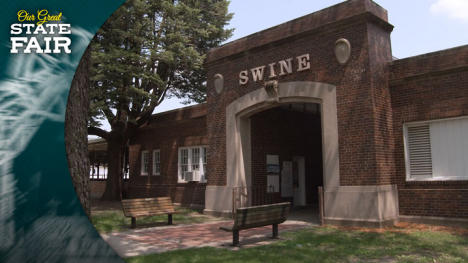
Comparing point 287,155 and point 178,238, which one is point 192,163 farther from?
point 178,238

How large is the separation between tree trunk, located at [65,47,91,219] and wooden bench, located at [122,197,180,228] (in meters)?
6.21

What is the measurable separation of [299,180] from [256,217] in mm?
9180

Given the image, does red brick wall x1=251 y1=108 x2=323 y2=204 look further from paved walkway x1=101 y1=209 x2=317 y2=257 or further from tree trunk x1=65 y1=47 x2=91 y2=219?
tree trunk x1=65 y1=47 x2=91 y2=219

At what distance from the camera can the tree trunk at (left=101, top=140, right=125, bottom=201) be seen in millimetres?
22578

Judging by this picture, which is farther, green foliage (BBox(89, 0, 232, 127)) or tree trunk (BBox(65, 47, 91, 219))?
green foliage (BBox(89, 0, 232, 127))

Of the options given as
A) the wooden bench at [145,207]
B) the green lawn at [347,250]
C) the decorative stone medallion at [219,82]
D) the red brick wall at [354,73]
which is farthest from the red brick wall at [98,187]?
the green lawn at [347,250]

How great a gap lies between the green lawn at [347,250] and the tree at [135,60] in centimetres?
1196

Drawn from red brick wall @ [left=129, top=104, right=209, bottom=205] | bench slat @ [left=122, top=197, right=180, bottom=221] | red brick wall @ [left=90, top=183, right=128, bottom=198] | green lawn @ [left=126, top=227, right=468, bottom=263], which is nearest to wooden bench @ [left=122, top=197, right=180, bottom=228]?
bench slat @ [left=122, top=197, right=180, bottom=221]

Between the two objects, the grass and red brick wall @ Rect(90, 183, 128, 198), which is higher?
red brick wall @ Rect(90, 183, 128, 198)

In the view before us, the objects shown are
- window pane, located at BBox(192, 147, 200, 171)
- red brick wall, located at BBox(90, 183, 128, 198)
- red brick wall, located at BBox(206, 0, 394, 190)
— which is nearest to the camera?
red brick wall, located at BBox(206, 0, 394, 190)

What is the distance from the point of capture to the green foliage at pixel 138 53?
18.6 metres

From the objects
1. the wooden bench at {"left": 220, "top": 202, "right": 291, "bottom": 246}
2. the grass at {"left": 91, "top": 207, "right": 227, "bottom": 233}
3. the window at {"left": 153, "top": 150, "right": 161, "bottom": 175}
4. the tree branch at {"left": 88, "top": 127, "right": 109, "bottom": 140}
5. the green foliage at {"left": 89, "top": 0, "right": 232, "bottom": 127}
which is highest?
the green foliage at {"left": 89, "top": 0, "right": 232, "bottom": 127}

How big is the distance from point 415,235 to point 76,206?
7778 mm

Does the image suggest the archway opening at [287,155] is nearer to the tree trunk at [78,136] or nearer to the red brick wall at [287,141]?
the red brick wall at [287,141]
